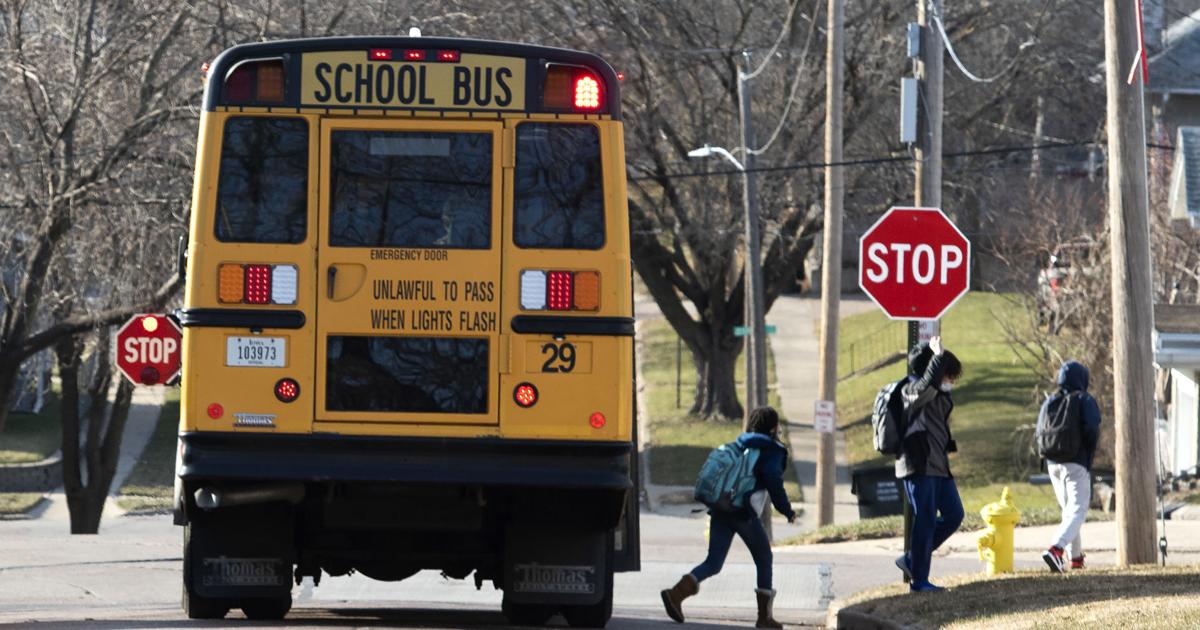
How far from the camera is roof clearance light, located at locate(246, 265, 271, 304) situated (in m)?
9.59

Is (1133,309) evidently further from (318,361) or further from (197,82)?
(197,82)

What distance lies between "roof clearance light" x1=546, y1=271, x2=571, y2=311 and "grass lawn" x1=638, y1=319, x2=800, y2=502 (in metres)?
25.5

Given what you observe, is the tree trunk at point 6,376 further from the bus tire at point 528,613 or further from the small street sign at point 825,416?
the bus tire at point 528,613

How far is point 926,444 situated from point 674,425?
30.9 meters

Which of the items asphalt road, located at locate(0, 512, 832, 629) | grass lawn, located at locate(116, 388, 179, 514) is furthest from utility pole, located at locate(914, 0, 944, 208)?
grass lawn, located at locate(116, 388, 179, 514)

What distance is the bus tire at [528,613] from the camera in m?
11.4

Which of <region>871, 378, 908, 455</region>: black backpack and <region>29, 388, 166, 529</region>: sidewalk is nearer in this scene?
<region>871, 378, 908, 455</region>: black backpack

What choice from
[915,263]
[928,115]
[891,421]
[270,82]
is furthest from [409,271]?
[928,115]

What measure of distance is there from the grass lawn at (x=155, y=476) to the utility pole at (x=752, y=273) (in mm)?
10968

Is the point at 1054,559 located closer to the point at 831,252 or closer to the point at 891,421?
the point at 891,421

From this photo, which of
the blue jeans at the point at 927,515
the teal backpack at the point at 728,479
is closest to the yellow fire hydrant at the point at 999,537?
the blue jeans at the point at 927,515

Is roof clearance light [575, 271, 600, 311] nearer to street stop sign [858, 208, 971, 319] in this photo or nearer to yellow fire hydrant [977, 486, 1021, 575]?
street stop sign [858, 208, 971, 319]

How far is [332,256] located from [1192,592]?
5662 millimetres

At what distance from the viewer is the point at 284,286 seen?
31.4 ft
